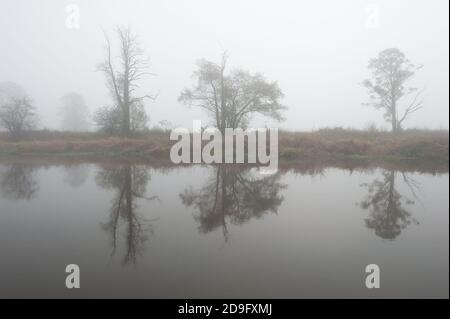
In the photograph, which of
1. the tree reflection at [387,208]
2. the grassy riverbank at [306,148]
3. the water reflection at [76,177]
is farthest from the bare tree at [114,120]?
the tree reflection at [387,208]

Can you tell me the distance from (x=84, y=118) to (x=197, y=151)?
35.9 metres

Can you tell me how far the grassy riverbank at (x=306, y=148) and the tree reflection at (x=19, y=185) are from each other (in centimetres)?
656

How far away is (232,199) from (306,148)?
10701 millimetres

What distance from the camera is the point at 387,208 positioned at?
613cm

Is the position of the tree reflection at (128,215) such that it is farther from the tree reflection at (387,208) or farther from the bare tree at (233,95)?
the bare tree at (233,95)

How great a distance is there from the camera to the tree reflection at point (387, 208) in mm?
5031

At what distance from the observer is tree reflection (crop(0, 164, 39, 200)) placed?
305 inches

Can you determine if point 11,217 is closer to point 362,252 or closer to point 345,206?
point 362,252

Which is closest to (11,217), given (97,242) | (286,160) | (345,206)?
(97,242)

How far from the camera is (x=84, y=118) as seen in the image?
4716cm

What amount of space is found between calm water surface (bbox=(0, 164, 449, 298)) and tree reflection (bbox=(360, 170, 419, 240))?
3 cm

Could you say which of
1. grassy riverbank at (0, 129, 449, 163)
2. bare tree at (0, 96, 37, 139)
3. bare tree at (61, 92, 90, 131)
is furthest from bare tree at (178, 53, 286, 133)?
bare tree at (61, 92, 90, 131)

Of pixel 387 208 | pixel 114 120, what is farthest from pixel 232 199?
pixel 114 120

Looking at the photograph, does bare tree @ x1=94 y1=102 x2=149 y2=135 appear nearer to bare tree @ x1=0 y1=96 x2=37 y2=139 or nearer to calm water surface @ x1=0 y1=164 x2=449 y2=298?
bare tree @ x1=0 y1=96 x2=37 y2=139
